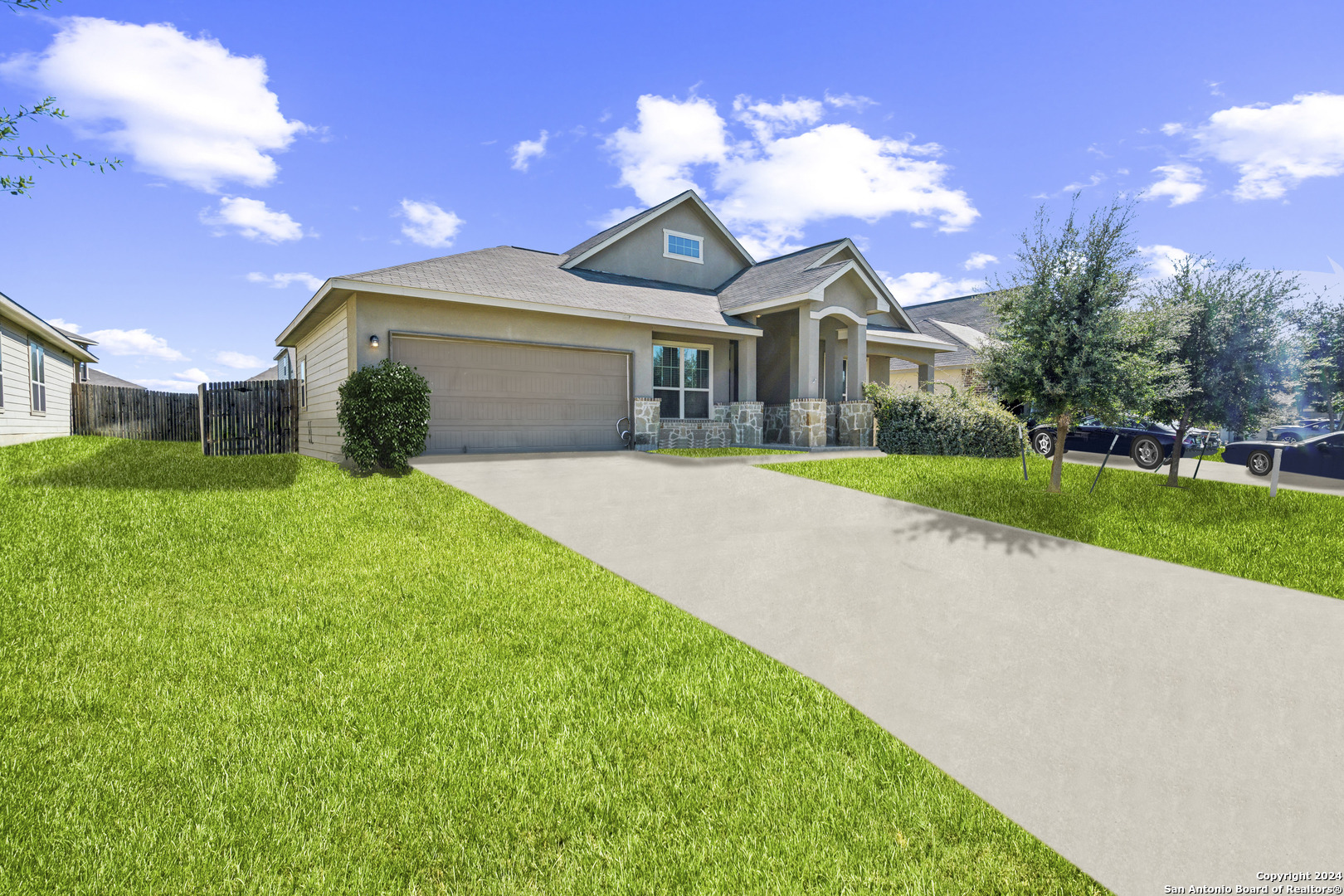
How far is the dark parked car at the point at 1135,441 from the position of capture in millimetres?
13969

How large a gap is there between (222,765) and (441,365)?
10.8 meters

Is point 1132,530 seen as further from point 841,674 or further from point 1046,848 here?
point 1046,848

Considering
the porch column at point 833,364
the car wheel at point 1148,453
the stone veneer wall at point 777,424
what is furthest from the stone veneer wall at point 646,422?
the car wheel at point 1148,453

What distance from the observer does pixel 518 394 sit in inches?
544

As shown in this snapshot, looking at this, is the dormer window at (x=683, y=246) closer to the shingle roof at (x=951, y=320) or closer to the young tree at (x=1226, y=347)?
the shingle roof at (x=951, y=320)

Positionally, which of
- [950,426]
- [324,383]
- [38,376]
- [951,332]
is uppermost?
[951,332]

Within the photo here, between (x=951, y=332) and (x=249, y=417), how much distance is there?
78.3 feet

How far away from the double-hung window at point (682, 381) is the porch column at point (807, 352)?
2.62 meters

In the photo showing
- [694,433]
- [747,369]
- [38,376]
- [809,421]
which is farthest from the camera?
[38,376]

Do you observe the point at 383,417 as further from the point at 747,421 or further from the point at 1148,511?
the point at 1148,511

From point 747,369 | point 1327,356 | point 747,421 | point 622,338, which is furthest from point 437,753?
point 1327,356

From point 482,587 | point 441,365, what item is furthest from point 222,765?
point 441,365

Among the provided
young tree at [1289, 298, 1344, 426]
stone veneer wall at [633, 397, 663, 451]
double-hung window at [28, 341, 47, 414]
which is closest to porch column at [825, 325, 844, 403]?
stone veneer wall at [633, 397, 663, 451]

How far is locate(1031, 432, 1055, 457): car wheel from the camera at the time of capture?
55.2ft
